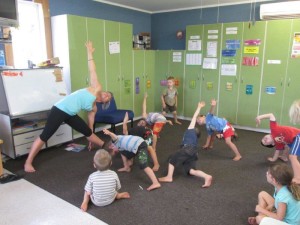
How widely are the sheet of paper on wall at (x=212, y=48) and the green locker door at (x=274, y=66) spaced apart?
0.91m

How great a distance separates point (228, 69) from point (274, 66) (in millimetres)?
805

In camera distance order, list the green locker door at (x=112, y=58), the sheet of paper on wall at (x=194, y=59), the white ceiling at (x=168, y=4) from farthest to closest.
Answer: the sheet of paper on wall at (x=194, y=59) < the white ceiling at (x=168, y=4) < the green locker door at (x=112, y=58)

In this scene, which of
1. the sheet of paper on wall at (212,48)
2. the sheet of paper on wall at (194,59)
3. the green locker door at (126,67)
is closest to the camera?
the green locker door at (126,67)

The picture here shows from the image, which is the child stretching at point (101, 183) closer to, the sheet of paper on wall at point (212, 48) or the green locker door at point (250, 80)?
the green locker door at point (250, 80)

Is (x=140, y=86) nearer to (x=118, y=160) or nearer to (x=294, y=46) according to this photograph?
(x=118, y=160)

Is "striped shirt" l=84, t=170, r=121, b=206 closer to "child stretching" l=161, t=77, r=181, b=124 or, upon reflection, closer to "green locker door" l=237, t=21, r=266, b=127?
"child stretching" l=161, t=77, r=181, b=124

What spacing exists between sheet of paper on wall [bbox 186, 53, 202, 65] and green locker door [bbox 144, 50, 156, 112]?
834mm

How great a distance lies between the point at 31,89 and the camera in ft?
11.6

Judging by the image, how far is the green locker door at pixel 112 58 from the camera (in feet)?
14.9

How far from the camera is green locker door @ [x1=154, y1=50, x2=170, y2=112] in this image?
18.7 ft

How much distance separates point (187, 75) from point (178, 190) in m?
3.27

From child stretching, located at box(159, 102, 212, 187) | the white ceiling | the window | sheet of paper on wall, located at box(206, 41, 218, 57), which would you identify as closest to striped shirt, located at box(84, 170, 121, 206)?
child stretching, located at box(159, 102, 212, 187)

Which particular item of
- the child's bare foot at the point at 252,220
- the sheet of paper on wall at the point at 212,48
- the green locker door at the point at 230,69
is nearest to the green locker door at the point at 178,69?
the sheet of paper on wall at the point at 212,48

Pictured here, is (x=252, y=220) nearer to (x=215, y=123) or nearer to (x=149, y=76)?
(x=215, y=123)
